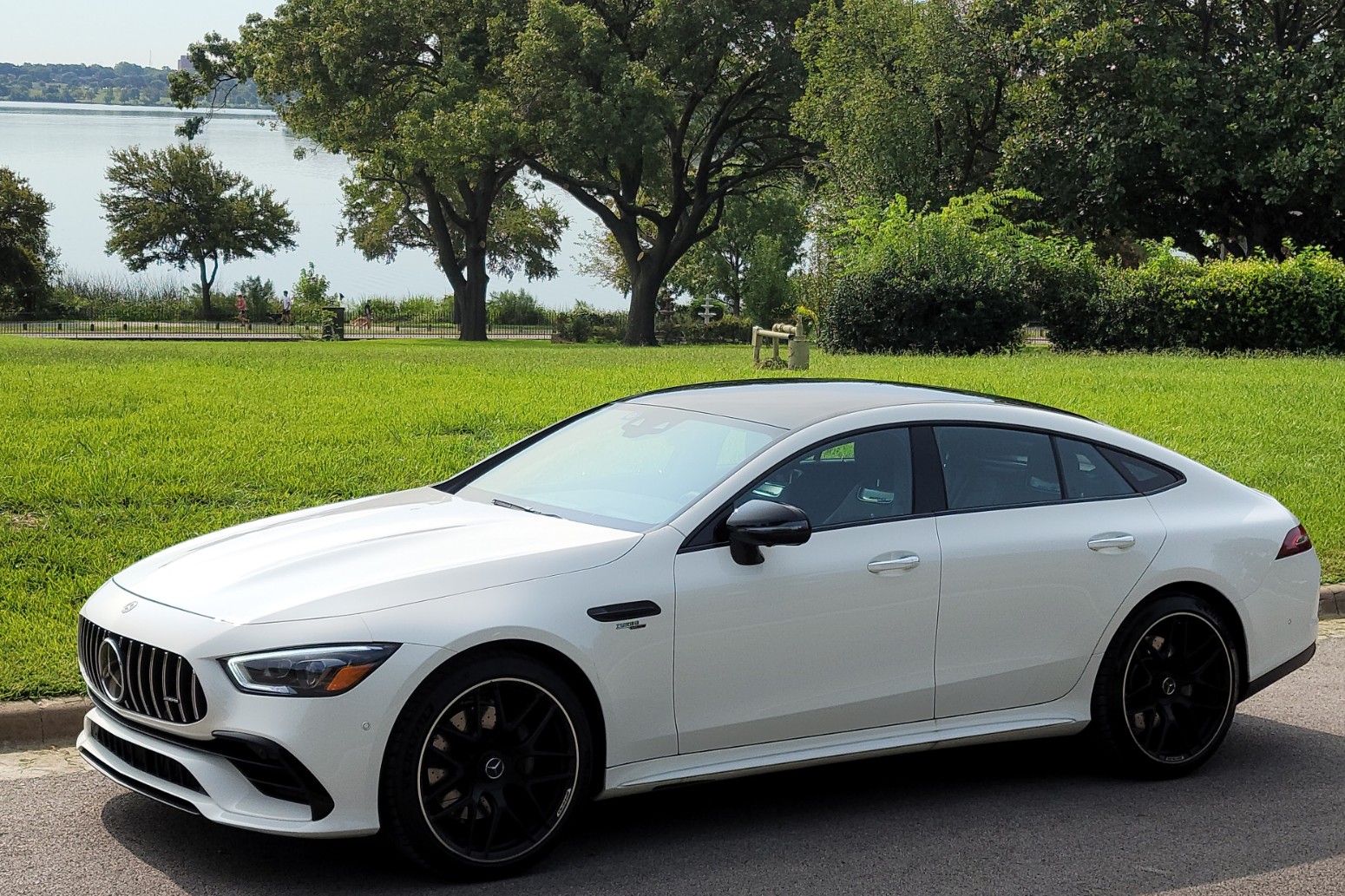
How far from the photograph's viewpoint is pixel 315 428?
12875 mm

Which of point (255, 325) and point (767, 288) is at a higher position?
point (767, 288)

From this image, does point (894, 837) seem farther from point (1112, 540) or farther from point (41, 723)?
point (41, 723)

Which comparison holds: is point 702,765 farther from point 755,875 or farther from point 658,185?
point 658,185

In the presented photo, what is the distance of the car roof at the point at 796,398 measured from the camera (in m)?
5.61

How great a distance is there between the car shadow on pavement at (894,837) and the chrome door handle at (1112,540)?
0.96 m

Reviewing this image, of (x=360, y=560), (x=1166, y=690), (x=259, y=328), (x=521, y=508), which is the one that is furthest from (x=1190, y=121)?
(x=259, y=328)

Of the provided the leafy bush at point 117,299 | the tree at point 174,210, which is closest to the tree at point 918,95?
the leafy bush at point 117,299

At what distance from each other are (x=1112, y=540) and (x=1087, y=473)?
350 mm

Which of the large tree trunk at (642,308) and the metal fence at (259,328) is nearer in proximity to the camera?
the large tree trunk at (642,308)

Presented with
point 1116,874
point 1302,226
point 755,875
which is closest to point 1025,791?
point 1116,874

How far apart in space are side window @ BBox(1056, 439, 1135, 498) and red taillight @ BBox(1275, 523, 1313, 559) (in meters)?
0.77

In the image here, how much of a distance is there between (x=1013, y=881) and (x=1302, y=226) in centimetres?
3222

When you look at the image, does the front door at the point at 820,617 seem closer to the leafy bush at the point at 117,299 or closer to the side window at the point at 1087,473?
the side window at the point at 1087,473

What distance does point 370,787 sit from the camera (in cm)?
427
